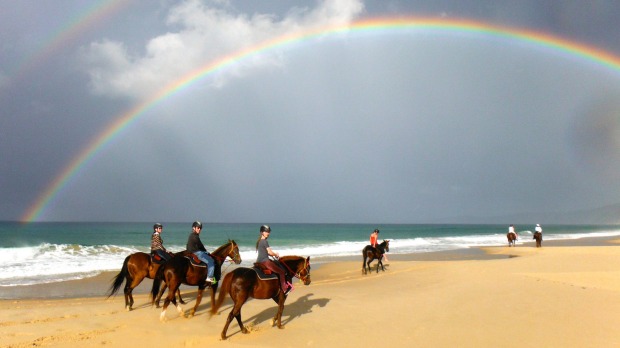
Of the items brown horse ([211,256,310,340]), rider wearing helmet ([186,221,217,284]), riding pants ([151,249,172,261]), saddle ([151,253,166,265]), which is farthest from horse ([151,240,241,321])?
brown horse ([211,256,310,340])

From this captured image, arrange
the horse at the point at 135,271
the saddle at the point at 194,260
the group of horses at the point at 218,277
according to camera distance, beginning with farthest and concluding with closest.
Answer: the horse at the point at 135,271, the saddle at the point at 194,260, the group of horses at the point at 218,277

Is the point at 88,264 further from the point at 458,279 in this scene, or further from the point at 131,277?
the point at 458,279

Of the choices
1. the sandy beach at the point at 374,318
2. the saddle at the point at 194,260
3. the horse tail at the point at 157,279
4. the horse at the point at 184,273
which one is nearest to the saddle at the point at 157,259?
the horse tail at the point at 157,279

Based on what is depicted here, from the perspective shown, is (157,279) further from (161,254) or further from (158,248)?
(158,248)

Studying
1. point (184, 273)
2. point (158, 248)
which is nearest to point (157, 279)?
point (158, 248)

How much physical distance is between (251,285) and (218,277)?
3.12 metres

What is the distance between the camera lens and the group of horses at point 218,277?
8344 mm

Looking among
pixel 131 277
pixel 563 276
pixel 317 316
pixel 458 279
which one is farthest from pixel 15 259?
pixel 563 276

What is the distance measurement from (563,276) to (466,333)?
970cm

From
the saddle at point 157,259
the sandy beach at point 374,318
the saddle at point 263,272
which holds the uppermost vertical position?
the saddle at point 263,272

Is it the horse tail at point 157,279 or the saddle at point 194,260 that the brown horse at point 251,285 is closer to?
the saddle at point 194,260

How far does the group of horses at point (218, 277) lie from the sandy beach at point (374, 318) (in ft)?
1.65

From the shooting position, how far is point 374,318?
9.98 meters

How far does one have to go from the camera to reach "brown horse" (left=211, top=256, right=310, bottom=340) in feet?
27.2
